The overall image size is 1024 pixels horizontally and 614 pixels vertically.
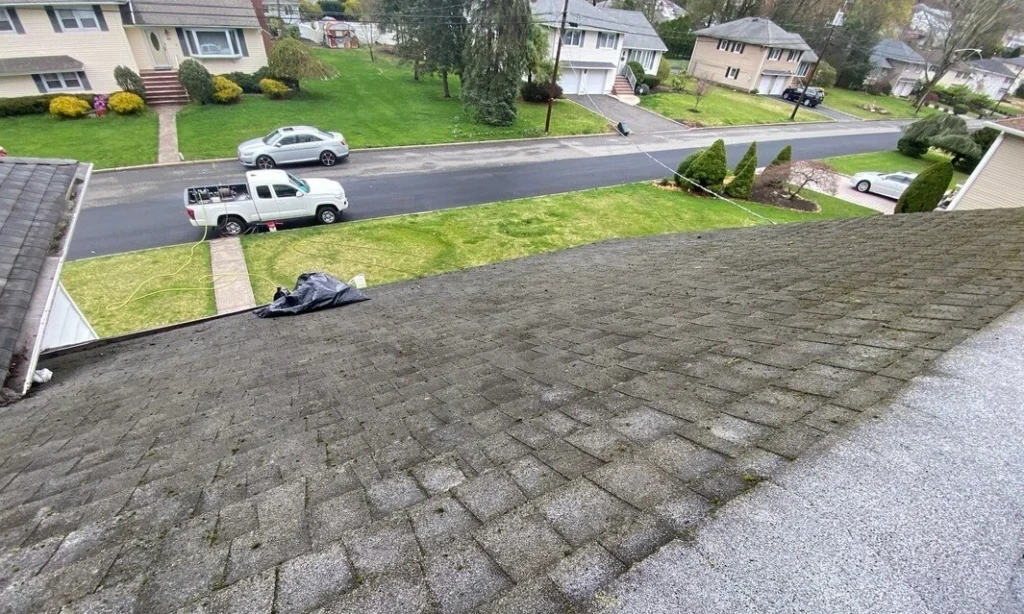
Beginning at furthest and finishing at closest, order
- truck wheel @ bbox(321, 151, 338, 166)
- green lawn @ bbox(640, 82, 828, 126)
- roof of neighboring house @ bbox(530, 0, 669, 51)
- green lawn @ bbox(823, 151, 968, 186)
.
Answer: green lawn @ bbox(640, 82, 828, 126) → roof of neighboring house @ bbox(530, 0, 669, 51) → green lawn @ bbox(823, 151, 968, 186) → truck wheel @ bbox(321, 151, 338, 166)

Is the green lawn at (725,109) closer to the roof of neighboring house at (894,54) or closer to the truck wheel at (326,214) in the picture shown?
the roof of neighboring house at (894,54)

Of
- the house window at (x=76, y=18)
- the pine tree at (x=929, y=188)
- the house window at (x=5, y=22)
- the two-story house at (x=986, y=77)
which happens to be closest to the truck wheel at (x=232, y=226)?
the house window at (x=76, y=18)

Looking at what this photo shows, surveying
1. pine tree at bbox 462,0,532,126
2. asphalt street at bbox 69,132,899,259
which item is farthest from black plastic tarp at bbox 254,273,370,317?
pine tree at bbox 462,0,532,126

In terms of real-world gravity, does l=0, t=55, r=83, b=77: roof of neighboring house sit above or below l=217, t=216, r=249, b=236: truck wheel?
above

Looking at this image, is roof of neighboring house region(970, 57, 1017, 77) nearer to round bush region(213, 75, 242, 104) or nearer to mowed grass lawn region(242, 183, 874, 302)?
mowed grass lawn region(242, 183, 874, 302)

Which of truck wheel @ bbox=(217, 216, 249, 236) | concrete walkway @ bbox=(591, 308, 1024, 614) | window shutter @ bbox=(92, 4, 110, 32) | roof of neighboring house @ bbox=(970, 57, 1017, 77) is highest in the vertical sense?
roof of neighboring house @ bbox=(970, 57, 1017, 77)

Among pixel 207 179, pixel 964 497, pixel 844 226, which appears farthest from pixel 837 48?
pixel 964 497

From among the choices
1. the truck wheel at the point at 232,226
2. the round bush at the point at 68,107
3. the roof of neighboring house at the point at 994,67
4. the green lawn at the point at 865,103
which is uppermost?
the roof of neighboring house at the point at 994,67

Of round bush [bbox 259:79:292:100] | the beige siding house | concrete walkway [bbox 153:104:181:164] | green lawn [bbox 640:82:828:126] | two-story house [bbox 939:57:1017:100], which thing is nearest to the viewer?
the beige siding house

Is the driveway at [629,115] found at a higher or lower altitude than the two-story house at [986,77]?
lower
